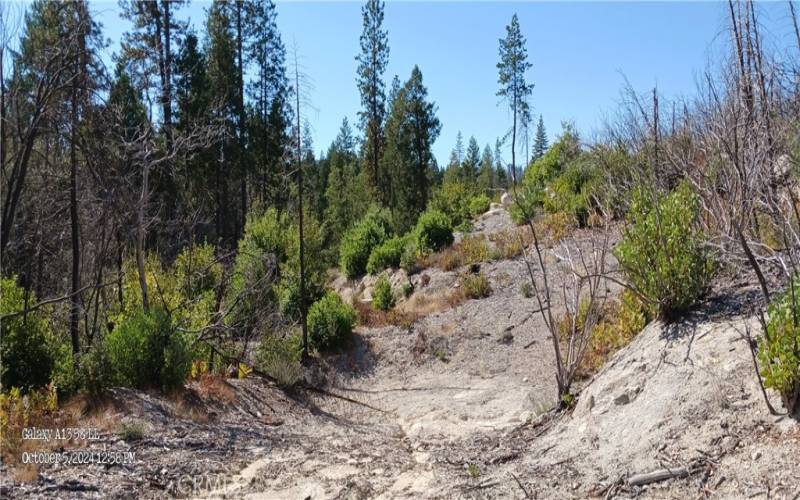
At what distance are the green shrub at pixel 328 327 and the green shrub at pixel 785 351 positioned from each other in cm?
965

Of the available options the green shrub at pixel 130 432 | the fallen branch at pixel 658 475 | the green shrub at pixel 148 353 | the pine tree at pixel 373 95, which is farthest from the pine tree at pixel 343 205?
the fallen branch at pixel 658 475

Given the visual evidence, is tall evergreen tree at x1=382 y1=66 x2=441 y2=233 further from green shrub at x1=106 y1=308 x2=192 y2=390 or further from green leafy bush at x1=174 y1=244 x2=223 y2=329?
green shrub at x1=106 y1=308 x2=192 y2=390

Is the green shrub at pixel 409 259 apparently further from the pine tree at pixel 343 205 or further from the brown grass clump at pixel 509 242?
the pine tree at pixel 343 205

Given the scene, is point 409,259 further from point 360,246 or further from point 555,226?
point 555,226

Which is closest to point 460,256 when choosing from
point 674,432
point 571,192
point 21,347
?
point 571,192

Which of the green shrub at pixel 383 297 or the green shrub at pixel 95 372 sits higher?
the green shrub at pixel 383 297

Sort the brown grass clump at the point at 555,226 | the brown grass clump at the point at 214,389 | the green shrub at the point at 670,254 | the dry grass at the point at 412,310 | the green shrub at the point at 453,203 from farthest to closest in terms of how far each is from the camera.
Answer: the green shrub at the point at 453,203
the brown grass clump at the point at 555,226
the dry grass at the point at 412,310
the brown grass clump at the point at 214,389
the green shrub at the point at 670,254

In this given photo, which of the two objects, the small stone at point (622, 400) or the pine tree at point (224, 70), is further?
the pine tree at point (224, 70)

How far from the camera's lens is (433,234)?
18.3m

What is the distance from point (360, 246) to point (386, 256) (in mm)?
1817

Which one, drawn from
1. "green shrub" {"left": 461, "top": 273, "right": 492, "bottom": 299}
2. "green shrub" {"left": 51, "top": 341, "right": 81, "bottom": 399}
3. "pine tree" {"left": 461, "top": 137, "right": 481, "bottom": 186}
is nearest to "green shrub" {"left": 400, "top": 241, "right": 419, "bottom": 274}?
"green shrub" {"left": 461, "top": 273, "right": 492, "bottom": 299}

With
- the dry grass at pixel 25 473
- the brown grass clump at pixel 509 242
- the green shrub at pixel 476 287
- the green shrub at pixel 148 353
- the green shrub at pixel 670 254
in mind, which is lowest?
the dry grass at pixel 25 473

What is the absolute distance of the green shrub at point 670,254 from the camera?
555cm

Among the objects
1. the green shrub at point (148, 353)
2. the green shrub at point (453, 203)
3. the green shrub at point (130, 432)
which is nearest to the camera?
the green shrub at point (130, 432)
